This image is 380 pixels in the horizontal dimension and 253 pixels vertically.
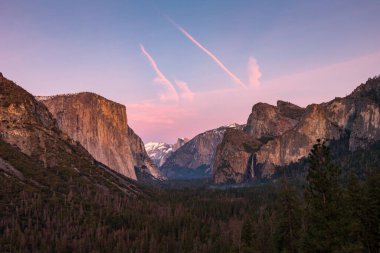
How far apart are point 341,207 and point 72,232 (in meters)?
155

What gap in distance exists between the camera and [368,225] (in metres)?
68.5

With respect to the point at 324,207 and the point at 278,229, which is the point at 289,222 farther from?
the point at 324,207

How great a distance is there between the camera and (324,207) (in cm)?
5038

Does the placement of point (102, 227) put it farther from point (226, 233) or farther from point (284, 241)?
point (284, 241)

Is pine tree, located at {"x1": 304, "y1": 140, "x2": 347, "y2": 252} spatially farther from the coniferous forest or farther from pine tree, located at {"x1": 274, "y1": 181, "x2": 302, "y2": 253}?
pine tree, located at {"x1": 274, "y1": 181, "x2": 302, "y2": 253}

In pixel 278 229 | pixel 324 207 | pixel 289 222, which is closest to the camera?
pixel 324 207

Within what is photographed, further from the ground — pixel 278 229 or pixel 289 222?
pixel 289 222

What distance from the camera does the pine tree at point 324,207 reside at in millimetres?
49656

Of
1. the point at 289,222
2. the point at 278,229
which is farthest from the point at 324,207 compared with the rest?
the point at 278,229

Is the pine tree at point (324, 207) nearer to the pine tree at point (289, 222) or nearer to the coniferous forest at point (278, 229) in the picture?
the coniferous forest at point (278, 229)

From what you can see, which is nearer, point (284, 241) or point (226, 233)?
point (284, 241)

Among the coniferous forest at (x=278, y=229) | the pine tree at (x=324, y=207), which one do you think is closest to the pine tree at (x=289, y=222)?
the coniferous forest at (x=278, y=229)

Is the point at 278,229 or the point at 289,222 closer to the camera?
the point at 289,222

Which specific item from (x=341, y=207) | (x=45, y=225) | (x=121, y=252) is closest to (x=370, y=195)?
(x=341, y=207)
